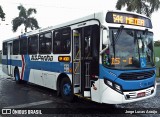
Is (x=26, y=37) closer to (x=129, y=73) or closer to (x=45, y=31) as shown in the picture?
(x=45, y=31)

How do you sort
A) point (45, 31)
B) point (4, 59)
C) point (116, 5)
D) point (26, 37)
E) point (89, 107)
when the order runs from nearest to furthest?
1. point (89, 107)
2. point (45, 31)
3. point (26, 37)
4. point (4, 59)
5. point (116, 5)

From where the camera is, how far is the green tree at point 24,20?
40.1 m

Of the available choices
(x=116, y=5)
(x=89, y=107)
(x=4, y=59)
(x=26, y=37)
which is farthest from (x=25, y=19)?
(x=89, y=107)

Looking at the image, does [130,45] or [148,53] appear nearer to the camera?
[130,45]

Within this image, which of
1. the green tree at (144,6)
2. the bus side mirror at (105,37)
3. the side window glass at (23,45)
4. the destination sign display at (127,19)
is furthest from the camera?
the green tree at (144,6)

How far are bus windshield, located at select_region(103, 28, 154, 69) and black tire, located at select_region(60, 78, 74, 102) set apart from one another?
2.50m

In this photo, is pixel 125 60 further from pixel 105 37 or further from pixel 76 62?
pixel 76 62

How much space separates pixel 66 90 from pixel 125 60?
3114 millimetres

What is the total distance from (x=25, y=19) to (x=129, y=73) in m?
35.7

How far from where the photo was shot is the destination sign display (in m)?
7.13

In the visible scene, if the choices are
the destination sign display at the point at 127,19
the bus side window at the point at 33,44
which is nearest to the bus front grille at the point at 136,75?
the destination sign display at the point at 127,19

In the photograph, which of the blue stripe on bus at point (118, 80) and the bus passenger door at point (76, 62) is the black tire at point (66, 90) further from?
the blue stripe on bus at point (118, 80)

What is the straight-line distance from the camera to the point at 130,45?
23.5 ft

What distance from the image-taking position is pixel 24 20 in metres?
40.4
